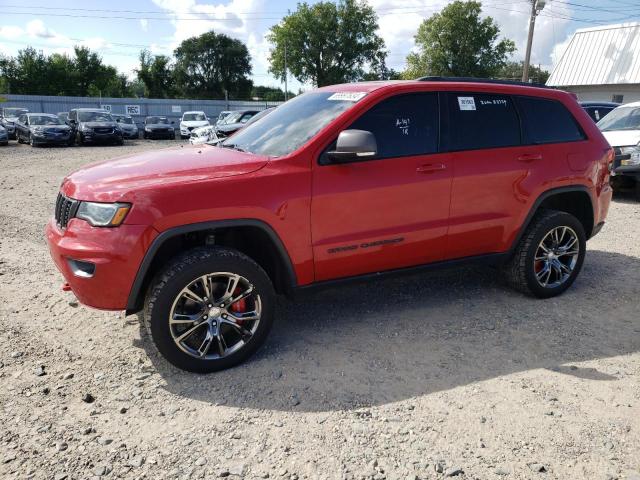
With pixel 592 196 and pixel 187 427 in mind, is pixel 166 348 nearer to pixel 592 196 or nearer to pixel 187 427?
pixel 187 427

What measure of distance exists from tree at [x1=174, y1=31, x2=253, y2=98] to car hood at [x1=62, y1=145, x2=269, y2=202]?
76.4 m

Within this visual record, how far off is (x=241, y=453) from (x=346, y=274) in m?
1.52

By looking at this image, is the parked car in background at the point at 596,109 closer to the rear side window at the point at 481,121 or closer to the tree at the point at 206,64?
the rear side window at the point at 481,121

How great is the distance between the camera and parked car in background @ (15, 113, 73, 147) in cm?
2242

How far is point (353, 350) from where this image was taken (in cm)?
376

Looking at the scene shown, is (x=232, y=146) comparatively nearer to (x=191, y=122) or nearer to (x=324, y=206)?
(x=324, y=206)

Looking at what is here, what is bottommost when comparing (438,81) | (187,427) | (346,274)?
(187,427)

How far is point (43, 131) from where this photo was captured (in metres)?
22.4

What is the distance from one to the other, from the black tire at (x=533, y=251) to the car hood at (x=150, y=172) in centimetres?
247

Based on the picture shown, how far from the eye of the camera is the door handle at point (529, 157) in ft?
14.2

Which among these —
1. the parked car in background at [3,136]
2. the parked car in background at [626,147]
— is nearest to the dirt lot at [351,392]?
the parked car in background at [626,147]

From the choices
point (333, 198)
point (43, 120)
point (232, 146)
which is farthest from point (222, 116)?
point (333, 198)

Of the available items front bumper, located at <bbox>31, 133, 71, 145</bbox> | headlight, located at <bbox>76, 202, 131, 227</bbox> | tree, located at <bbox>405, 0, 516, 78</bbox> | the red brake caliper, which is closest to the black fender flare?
headlight, located at <bbox>76, 202, 131, 227</bbox>

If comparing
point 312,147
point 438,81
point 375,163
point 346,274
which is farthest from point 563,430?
point 438,81
